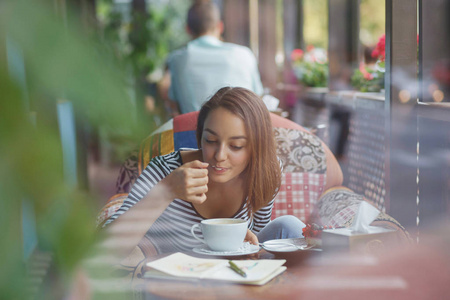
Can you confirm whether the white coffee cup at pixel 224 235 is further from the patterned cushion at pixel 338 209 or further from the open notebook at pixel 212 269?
the patterned cushion at pixel 338 209

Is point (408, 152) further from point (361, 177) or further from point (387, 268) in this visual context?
point (387, 268)

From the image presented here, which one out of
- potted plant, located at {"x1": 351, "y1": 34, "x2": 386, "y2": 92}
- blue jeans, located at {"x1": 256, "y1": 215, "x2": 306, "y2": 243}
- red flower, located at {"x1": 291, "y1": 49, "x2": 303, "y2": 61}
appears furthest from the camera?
red flower, located at {"x1": 291, "y1": 49, "x2": 303, "y2": 61}

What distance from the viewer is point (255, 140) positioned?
68.0 inches

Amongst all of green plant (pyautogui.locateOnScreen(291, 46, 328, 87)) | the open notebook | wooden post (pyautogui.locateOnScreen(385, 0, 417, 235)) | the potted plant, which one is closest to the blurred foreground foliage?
the open notebook

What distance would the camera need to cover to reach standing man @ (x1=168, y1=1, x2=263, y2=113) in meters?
3.48

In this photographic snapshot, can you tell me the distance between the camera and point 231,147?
65.5 inches

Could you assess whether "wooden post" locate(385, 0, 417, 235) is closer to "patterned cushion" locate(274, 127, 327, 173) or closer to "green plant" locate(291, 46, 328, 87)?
"patterned cushion" locate(274, 127, 327, 173)

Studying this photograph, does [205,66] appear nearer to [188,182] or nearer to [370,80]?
[370,80]

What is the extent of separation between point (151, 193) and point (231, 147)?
38 centimetres

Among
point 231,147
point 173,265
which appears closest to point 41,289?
point 173,265

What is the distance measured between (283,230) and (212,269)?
0.58 metres

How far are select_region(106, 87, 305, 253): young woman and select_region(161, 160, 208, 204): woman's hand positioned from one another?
20 cm

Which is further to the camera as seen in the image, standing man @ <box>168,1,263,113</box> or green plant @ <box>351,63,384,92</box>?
standing man @ <box>168,1,263,113</box>

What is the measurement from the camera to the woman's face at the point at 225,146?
1639 mm
